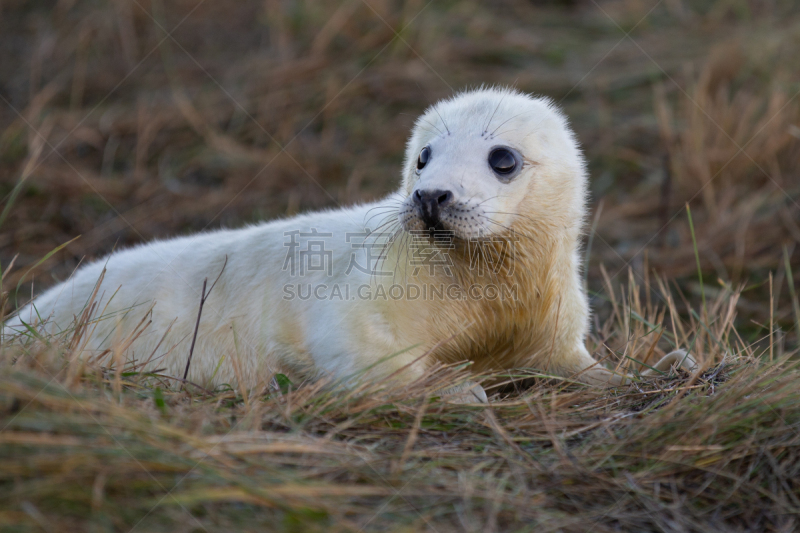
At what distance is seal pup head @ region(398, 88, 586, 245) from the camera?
256cm

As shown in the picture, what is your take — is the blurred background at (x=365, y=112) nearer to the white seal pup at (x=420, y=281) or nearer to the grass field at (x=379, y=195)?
the grass field at (x=379, y=195)

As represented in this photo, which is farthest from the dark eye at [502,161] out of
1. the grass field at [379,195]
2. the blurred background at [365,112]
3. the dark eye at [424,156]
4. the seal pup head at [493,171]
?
the blurred background at [365,112]

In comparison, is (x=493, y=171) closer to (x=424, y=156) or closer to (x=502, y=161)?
(x=502, y=161)

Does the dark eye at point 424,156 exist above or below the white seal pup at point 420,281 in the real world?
above

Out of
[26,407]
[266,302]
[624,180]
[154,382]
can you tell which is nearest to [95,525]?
[26,407]

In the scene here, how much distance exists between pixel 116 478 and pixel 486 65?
244 inches

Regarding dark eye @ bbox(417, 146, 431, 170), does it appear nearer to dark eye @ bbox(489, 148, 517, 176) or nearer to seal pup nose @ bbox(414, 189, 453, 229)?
dark eye @ bbox(489, 148, 517, 176)

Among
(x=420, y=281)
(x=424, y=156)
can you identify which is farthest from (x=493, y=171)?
(x=420, y=281)

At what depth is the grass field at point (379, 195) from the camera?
1.76 m

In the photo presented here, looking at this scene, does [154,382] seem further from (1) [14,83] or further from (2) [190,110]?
(1) [14,83]

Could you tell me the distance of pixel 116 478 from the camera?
165 cm

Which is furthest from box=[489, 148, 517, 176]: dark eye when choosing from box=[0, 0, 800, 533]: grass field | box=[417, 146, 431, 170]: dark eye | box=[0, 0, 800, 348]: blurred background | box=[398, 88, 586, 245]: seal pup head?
box=[0, 0, 800, 348]: blurred background

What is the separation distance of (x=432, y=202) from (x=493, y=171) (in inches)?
14.5

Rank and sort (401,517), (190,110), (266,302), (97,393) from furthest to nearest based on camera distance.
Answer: (190,110) < (266,302) < (97,393) < (401,517)
